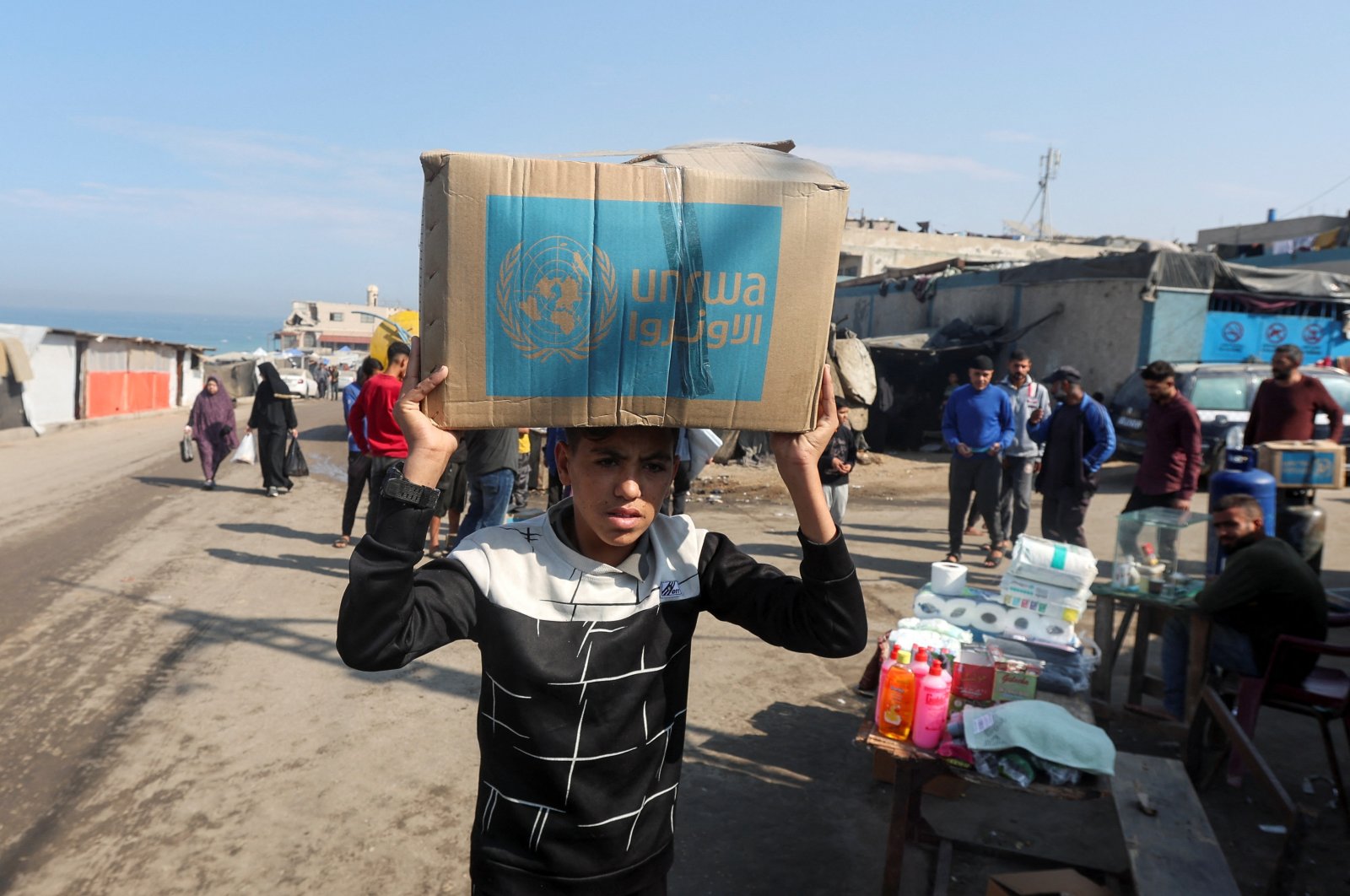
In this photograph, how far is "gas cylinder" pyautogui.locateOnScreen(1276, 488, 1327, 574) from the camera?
6.42 meters

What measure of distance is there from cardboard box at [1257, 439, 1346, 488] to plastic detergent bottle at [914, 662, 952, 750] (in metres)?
4.26

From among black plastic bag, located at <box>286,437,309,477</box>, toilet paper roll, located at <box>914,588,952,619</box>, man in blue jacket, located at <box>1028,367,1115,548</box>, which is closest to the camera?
toilet paper roll, located at <box>914,588,952,619</box>

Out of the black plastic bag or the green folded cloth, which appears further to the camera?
the black plastic bag

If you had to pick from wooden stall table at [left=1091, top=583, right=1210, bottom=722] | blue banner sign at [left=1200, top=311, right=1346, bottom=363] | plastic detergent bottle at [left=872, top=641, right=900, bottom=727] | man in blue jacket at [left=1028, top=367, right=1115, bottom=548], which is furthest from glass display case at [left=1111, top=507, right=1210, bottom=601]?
blue banner sign at [left=1200, top=311, right=1346, bottom=363]

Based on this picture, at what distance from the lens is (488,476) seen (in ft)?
24.1

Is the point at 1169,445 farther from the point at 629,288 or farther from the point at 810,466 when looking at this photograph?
the point at 629,288

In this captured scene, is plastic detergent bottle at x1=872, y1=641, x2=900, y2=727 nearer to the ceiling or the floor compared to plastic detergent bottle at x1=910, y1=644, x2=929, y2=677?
nearer to the floor

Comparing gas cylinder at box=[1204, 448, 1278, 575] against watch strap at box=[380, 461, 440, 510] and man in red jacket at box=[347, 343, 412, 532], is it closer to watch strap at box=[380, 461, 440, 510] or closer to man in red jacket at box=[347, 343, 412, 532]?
watch strap at box=[380, 461, 440, 510]

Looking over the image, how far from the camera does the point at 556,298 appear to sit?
182 centimetres

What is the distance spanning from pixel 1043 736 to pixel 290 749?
140 inches

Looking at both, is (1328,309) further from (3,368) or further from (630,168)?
(3,368)

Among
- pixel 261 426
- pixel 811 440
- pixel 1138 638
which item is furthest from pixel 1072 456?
pixel 261 426

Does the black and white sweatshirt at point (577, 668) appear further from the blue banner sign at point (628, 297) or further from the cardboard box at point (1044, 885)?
the cardboard box at point (1044, 885)

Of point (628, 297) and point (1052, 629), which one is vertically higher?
point (628, 297)
